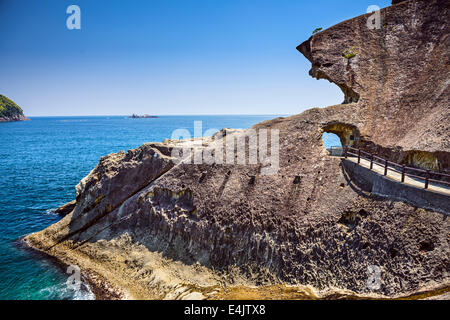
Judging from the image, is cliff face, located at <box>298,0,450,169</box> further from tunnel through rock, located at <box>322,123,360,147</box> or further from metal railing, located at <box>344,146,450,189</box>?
metal railing, located at <box>344,146,450,189</box>

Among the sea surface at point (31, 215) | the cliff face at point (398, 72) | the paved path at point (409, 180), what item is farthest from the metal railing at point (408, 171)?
the sea surface at point (31, 215)

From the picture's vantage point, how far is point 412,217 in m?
16.3

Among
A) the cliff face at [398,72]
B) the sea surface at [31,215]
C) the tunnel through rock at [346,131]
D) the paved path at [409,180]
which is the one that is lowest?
the sea surface at [31,215]

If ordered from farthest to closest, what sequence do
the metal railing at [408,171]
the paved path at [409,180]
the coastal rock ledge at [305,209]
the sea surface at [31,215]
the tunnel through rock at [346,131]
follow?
1. the tunnel through rock at [346,131]
2. the sea surface at [31,215]
3. the coastal rock ledge at [305,209]
4. the paved path at [409,180]
5. the metal railing at [408,171]

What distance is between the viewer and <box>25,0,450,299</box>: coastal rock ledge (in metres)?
17.0

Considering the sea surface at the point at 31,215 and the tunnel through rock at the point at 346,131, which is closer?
the sea surface at the point at 31,215

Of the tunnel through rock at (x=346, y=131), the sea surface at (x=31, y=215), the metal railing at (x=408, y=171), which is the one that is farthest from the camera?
the tunnel through rock at (x=346, y=131)

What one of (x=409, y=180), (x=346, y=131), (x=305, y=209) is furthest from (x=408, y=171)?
(x=305, y=209)

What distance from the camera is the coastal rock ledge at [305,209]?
17.0 m

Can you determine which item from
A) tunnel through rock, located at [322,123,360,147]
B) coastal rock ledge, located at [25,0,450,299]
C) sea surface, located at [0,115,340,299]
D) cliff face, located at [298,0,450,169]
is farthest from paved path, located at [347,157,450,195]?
sea surface, located at [0,115,340,299]

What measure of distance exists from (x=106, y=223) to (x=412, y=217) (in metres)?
25.8

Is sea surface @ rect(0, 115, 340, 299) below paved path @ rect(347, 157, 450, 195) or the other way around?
below

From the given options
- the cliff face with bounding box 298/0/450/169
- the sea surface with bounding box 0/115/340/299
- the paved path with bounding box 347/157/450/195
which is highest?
the cliff face with bounding box 298/0/450/169

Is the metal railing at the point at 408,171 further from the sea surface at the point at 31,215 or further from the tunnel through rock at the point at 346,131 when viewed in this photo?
the sea surface at the point at 31,215
